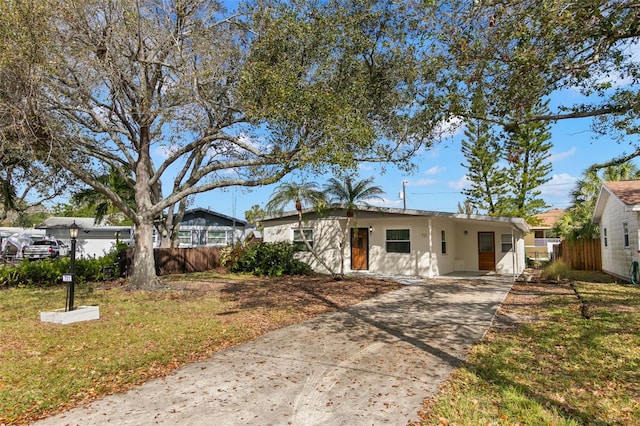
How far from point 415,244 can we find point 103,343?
1254 cm

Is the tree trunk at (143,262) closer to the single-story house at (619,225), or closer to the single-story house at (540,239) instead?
the single-story house at (619,225)

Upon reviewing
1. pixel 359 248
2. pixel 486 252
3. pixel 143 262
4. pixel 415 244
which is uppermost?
pixel 415 244

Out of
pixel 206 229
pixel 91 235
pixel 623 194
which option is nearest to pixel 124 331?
pixel 623 194

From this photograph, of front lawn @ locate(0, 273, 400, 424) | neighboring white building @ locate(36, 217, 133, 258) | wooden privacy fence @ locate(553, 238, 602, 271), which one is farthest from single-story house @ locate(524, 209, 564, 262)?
neighboring white building @ locate(36, 217, 133, 258)

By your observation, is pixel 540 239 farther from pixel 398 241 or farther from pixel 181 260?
pixel 181 260

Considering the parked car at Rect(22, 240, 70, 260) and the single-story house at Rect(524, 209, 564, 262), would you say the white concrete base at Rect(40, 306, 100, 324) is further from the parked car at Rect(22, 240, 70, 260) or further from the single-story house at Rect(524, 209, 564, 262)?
the single-story house at Rect(524, 209, 564, 262)

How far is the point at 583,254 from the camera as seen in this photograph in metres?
19.8

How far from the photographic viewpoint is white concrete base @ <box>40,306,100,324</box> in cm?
744

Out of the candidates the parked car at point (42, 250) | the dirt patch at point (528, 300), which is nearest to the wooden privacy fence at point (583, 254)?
the dirt patch at point (528, 300)

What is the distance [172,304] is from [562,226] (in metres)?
20.4

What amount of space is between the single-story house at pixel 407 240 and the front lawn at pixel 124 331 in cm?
370

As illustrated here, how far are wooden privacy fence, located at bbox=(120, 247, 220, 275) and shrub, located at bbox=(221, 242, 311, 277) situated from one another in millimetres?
1349

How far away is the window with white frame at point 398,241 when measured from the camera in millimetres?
16672

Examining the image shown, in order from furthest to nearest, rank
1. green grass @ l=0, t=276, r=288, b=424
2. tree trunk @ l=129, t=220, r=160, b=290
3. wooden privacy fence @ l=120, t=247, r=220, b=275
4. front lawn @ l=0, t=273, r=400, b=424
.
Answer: wooden privacy fence @ l=120, t=247, r=220, b=275
tree trunk @ l=129, t=220, r=160, b=290
front lawn @ l=0, t=273, r=400, b=424
green grass @ l=0, t=276, r=288, b=424
